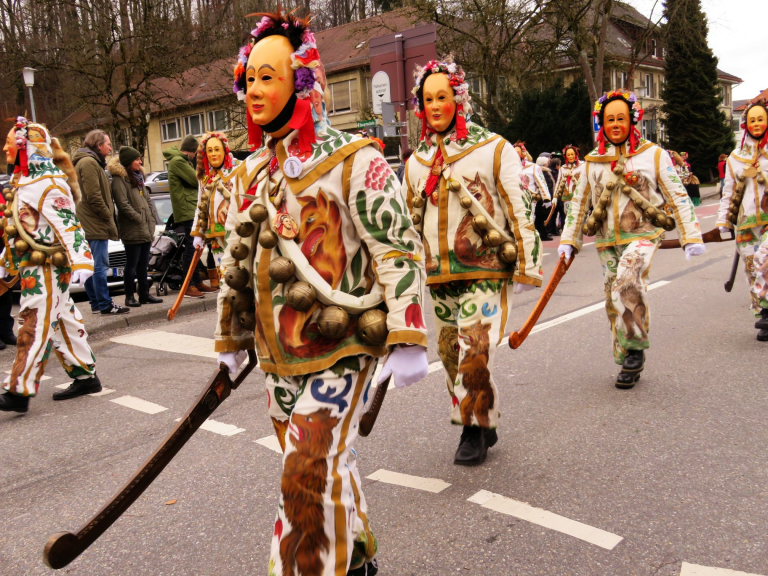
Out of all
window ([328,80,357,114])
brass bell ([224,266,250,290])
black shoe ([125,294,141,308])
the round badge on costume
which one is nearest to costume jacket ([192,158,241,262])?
black shoe ([125,294,141,308])

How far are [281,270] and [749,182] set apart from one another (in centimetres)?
564

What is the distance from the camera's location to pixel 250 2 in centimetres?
2398

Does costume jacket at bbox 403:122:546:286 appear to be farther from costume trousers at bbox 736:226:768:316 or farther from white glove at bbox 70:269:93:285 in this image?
costume trousers at bbox 736:226:768:316

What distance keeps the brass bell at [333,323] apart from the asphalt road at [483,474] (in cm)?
116

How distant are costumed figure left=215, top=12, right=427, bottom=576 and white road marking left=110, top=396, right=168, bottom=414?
3.03 metres

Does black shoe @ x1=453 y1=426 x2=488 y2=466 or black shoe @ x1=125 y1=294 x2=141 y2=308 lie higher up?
black shoe @ x1=125 y1=294 x2=141 y2=308

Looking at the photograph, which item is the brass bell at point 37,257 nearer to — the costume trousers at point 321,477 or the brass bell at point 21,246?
the brass bell at point 21,246

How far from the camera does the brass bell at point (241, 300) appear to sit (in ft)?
8.63

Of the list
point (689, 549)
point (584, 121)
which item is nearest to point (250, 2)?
point (584, 121)

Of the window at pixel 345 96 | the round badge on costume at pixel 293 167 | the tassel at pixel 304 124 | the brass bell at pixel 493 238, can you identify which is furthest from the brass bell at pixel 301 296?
the window at pixel 345 96

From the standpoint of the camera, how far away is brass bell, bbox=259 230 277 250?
2.43 m

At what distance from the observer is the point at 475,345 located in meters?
3.87

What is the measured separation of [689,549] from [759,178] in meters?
4.56

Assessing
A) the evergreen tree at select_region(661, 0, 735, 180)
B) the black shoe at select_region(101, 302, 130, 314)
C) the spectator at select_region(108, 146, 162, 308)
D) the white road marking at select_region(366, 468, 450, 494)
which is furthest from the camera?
the evergreen tree at select_region(661, 0, 735, 180)
